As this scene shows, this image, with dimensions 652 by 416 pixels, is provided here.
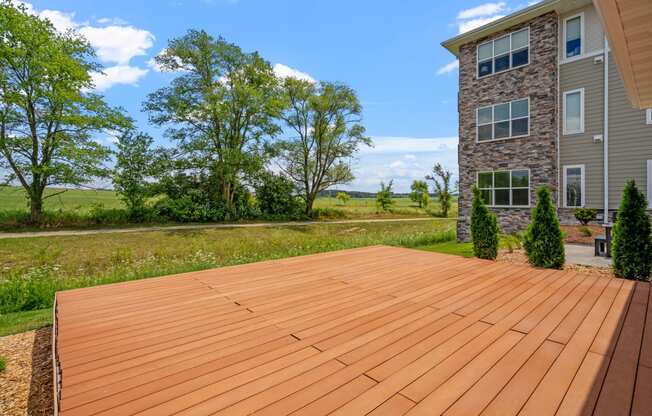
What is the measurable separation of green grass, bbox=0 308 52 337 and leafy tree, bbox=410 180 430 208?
26984mm

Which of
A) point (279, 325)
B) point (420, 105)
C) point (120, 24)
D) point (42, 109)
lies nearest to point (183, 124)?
point (42, 109)

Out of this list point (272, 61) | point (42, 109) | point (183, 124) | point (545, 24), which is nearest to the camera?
point (545, 24)

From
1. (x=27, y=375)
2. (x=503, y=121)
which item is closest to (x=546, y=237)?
(x=503, y=121)

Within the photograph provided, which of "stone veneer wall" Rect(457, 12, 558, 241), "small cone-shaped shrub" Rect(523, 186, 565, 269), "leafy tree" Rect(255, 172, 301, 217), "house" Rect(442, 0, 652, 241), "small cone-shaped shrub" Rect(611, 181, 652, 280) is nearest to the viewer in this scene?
"small cone-shaped shrub" Rect(611, 181, 652, 280)

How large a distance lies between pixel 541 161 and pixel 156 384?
10624 millimetres

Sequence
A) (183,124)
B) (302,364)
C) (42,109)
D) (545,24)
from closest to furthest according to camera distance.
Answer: (302,364) → (545,24) → (42,109) → (183,124)

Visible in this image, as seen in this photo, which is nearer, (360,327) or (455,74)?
(360,327)

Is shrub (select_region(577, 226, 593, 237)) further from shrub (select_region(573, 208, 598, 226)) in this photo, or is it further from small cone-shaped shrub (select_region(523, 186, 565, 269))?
small cone-shaped shrub (select_region(523, 186, 565, 269))

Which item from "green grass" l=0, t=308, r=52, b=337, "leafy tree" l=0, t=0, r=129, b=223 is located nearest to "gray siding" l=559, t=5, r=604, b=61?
"green grass" l=0, t=308, r=52, b=337

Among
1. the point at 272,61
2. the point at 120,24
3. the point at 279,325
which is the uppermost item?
the point at 272,61

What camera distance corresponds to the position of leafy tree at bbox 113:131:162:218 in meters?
13.2

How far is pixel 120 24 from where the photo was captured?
9.28m

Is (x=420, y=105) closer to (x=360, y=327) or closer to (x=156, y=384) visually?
(x=360, y=327)

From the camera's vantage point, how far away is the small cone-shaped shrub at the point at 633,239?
13.7 feet
